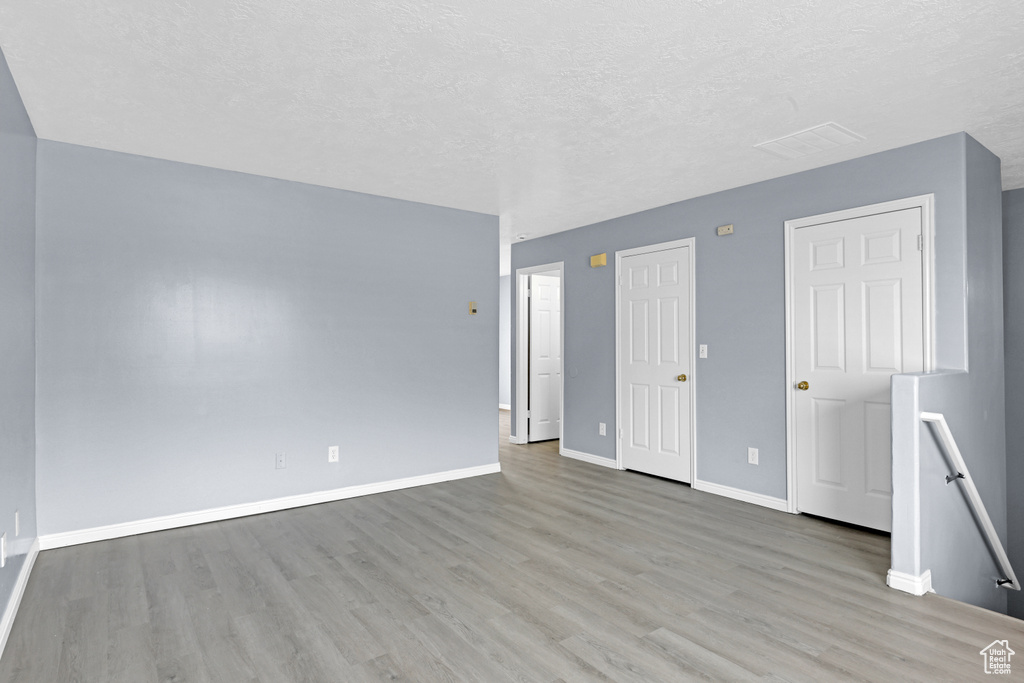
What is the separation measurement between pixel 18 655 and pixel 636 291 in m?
4.85

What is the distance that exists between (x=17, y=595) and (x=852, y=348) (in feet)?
16.8

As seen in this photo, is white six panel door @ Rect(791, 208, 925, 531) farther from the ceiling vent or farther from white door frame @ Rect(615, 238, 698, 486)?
white door frame @ Rect(615, 238, 698, 486)

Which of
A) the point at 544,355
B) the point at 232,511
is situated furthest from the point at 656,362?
the point at 232,511

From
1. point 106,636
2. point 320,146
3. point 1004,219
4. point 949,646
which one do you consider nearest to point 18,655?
point 106,636

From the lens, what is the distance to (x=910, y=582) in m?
2.79

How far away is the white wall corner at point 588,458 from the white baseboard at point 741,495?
1.01m

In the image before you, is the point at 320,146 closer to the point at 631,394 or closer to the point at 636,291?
the point at 636,291

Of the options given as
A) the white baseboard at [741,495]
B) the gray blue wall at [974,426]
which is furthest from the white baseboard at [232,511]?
the gray blue wall at [974,426]

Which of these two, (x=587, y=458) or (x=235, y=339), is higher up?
(x=235, y=339)

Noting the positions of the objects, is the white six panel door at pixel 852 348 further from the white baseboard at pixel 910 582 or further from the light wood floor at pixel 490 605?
the white baseboard at pixel 910 582

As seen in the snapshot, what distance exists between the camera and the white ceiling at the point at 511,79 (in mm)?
2156

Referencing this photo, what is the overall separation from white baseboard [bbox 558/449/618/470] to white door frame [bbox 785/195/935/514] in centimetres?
186

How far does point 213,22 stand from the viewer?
219 cm

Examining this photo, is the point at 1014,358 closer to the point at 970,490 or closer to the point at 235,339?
the point at 970,490
